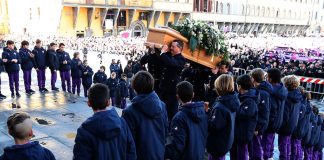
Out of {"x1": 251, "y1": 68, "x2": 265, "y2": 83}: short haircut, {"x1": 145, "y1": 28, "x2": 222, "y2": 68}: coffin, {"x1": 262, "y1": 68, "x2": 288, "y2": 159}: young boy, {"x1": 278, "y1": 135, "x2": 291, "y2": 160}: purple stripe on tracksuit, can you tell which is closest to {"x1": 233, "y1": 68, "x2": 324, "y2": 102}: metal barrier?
{"x1": 145, "y1": 28, "x2": 222, "y2": 68}: coffin

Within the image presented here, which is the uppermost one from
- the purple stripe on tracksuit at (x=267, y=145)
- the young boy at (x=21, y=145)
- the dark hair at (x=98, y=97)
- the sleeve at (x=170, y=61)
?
the sleeve at (x=170, y=61)

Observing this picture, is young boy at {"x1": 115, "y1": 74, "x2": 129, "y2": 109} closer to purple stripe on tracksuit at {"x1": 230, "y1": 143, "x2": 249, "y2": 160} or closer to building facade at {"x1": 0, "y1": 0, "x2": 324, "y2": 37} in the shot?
purple stripe on tracksuit at {"x1": 230, "y1": 143, "x2": 249, "y2": 160}

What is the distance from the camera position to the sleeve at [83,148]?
2.68 m

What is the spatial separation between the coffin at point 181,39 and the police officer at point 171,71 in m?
0.29

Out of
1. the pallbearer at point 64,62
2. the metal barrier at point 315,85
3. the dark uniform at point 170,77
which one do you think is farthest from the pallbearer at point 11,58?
the metal barrier at point 315,85

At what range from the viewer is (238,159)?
14.9 ft

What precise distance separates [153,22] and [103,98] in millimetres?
37805

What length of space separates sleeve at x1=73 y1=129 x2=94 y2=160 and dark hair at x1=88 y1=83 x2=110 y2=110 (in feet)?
0.87

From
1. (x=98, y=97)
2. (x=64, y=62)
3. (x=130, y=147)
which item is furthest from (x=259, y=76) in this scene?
(x=64, y=62)

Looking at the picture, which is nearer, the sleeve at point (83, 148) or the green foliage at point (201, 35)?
the sleeve at point (83, 148)

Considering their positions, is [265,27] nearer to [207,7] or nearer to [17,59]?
[207,7]

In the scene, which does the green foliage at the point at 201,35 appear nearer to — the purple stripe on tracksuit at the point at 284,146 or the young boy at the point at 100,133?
the purple stripe on tracksuit at the point at 284,146

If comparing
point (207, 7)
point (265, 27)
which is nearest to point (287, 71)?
point (207, 7)

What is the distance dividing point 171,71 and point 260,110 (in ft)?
4.82
